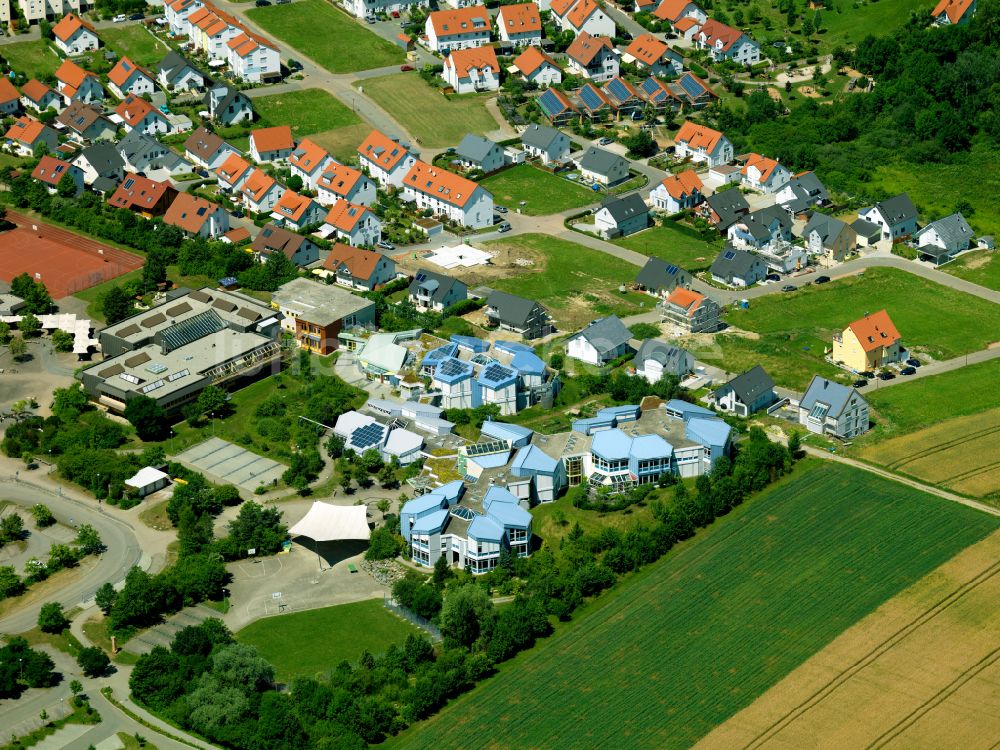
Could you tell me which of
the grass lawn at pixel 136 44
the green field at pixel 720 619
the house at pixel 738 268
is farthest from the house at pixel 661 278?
the grass lawn at pixel 136 44

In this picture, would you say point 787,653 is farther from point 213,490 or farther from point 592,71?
point 592,71

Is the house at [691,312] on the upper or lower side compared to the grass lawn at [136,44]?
lower

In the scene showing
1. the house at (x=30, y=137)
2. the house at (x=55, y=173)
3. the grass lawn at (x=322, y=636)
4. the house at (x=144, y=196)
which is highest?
the house at (x=30, y=137)

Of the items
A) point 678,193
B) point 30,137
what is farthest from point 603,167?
point 30,137

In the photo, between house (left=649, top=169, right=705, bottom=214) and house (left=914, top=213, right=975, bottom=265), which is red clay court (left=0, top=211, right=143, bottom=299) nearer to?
house (left=649, top=169, right=705, bottom=214)

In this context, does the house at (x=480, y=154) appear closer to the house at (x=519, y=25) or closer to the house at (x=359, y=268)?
the house at (x=359, y=268)
